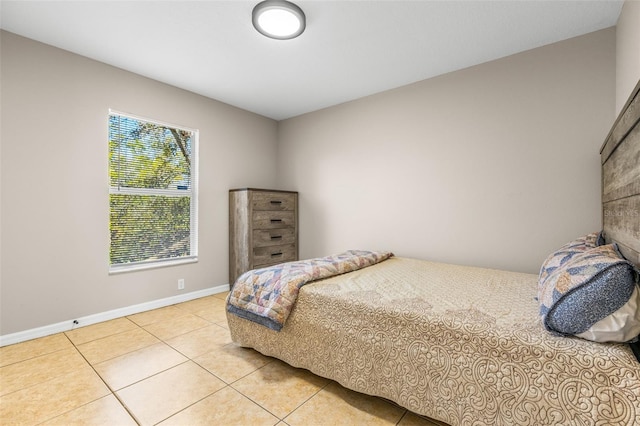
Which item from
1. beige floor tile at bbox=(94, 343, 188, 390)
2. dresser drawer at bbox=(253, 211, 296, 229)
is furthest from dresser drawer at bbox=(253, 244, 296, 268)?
beige floor tile at bbox=(94, 343, 188, 390)

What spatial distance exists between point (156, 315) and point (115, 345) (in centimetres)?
65

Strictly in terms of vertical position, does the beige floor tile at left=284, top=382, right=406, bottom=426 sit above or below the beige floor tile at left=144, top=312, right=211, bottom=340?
below

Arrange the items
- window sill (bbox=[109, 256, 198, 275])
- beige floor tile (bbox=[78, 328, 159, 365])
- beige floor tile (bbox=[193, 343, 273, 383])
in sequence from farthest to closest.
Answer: window sill (bbox=[109, 256, 198, 275]) → beige floor tile (bbox=[78, 328, 159, 365]) → beige floor tile (bbox=[193, 343, 273, 383])

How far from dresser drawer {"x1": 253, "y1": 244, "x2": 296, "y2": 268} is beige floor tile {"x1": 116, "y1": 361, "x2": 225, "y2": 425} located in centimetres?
173

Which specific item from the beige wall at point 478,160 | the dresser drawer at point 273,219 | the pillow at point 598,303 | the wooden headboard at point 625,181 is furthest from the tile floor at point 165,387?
the beige wall at point 478,160

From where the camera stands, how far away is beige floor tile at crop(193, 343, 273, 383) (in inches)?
73.0

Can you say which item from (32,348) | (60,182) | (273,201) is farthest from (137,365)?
(273,201)

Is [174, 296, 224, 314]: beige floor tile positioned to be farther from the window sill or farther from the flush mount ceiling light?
the flush mount ceiling light

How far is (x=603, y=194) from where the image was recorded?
2.08m

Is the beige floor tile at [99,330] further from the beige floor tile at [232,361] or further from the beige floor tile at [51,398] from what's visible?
the beige floor tile at [232,361]

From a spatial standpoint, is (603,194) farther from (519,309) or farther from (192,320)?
(192,320)

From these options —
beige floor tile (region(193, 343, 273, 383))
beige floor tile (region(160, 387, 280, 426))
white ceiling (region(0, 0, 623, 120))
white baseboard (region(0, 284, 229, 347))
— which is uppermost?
white ceiling (region(0, 0, 623, 120))

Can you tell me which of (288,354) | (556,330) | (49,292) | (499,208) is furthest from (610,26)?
(49,292)

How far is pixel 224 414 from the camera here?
1.47 meters
